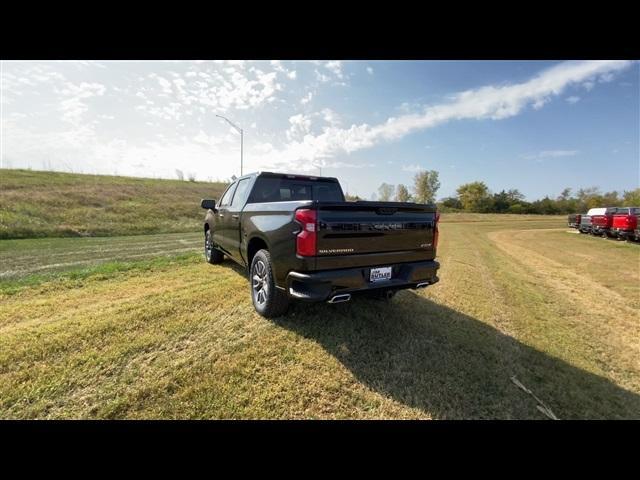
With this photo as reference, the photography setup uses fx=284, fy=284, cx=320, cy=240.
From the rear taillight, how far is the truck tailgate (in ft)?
0.18

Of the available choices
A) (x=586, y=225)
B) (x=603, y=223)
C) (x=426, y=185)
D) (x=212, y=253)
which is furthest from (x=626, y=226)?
(x=426, y=185)

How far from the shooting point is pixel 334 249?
2.92 m

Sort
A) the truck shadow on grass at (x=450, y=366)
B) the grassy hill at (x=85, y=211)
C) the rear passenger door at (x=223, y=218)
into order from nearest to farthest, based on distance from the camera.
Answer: the truck shadow on grass at (x=450, y=366) < the rear passenger door at (x=223, y=218) < the grassy hill at (x=85, y=211)

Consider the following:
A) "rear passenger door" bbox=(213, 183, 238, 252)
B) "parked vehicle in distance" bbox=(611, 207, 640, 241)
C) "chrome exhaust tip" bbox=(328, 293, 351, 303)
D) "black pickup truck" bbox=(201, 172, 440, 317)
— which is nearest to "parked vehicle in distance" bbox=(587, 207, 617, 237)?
"parked vehicle in distance" bbox=(611, 207, 640, 241)

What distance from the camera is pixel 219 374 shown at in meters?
2.63

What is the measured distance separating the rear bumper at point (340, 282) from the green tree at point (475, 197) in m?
77.2

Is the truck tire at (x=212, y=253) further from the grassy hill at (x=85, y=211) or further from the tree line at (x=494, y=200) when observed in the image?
the tree line at (x=494, y=200)

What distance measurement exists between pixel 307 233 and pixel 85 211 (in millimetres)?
19296

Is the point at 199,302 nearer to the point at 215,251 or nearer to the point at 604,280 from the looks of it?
the point at 215,251

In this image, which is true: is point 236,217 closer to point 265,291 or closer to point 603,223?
point 265,291

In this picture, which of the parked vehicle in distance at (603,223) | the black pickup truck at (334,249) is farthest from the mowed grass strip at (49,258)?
the parked vehicle in distance at (603,223)

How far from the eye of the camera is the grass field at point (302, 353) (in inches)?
92.5
